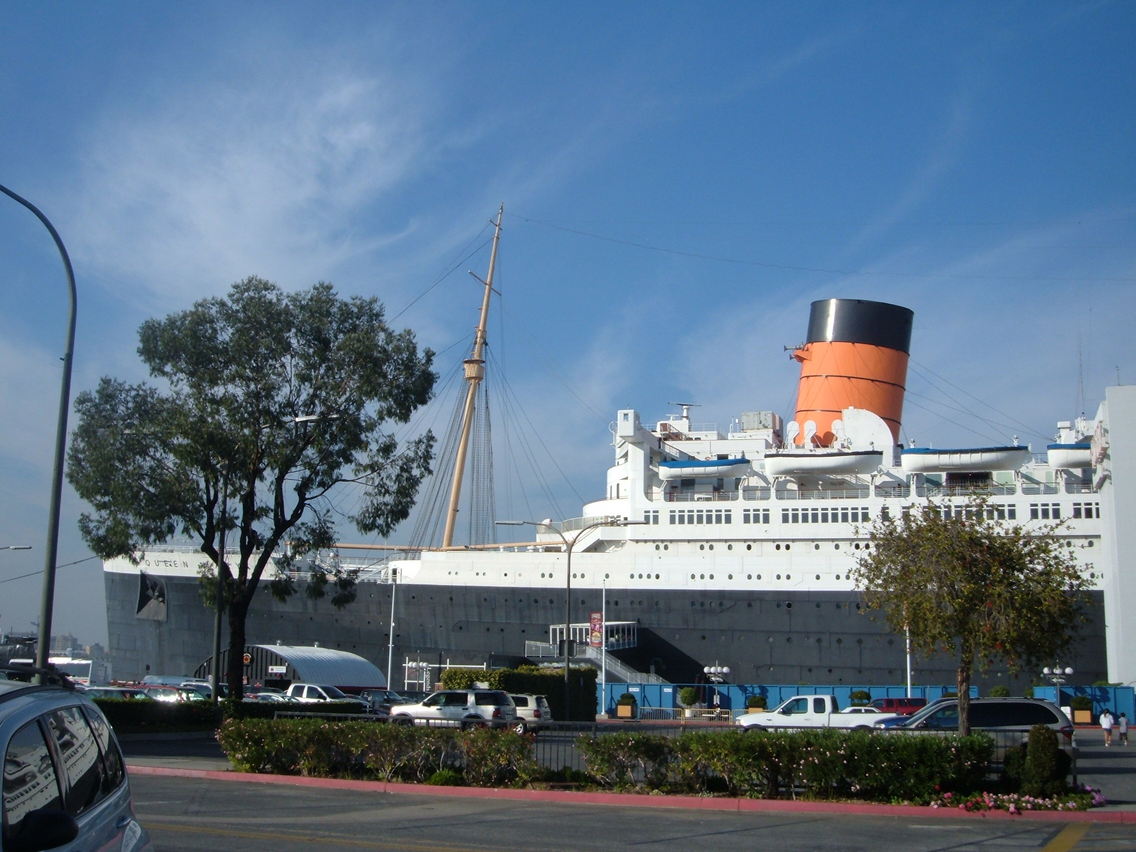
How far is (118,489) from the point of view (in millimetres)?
24703

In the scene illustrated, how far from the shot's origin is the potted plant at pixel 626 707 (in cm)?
3772

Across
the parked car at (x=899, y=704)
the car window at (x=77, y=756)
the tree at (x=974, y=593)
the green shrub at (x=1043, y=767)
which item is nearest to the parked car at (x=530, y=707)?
the parked car at (x=899, y=704)

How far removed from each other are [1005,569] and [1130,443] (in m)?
18.0

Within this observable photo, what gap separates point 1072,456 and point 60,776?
42785mm

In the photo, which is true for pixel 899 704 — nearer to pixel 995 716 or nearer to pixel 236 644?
pixel 995 716

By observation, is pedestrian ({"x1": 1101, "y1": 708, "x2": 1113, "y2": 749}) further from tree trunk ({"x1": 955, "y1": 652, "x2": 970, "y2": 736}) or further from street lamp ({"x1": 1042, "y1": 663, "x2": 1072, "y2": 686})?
street lamp ({"x1": 1042, "y1": 663, "x2": 1072, "y2": 686})

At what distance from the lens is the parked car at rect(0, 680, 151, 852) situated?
3379 mm

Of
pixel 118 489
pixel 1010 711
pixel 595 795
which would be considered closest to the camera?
pixel 595 795

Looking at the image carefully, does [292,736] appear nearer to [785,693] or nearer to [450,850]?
[450,850]

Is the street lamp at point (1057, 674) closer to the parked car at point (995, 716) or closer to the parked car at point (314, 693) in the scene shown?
the parked car at point (995, 716)

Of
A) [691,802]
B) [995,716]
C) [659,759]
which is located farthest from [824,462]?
[691,802]

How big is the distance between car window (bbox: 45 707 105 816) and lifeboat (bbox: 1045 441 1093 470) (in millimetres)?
42134

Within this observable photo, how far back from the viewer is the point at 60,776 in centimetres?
382

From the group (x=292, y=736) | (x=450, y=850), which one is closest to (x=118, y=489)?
(x=292, y=736)
